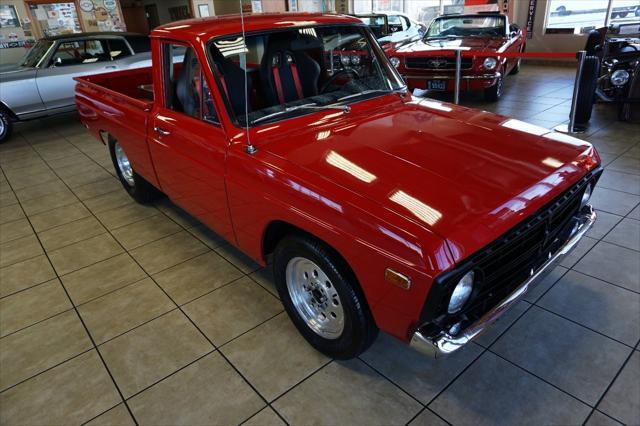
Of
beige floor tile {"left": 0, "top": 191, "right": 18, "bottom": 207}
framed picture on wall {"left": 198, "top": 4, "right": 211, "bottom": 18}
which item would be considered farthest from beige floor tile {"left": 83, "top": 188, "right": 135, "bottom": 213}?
framed picture on wall {"left": 198, "top": 4, "right": 211, "bottom": 18}

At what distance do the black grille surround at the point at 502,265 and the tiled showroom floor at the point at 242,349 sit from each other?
552 millimetres

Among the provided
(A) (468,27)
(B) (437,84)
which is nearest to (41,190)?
(B) (437,84)

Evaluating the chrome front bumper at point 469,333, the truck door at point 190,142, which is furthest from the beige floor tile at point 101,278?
the chrome front bumper at point 469,333

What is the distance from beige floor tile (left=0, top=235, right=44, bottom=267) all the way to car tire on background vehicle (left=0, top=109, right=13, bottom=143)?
4.87m

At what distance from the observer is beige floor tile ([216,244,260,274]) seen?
11.3ft

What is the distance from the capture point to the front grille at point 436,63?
290 inches

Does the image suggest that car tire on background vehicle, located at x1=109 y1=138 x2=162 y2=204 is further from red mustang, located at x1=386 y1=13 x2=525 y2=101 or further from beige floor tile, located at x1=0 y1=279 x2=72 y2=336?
red mustang, located at x1=386 y1=13 x2=525 y2=101

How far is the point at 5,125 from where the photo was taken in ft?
25.8

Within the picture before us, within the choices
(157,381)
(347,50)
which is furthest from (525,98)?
(157,381)

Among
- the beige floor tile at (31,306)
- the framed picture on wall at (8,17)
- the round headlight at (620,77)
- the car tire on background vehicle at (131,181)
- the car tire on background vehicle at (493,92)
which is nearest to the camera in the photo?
the beige floor tile at (31,306)

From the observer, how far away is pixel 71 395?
2.42 m

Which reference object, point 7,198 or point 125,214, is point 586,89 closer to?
point 125,214

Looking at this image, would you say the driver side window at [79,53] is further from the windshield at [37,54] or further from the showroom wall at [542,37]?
the showroom wall at [542,37]

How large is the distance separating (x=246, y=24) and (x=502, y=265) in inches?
85.2
